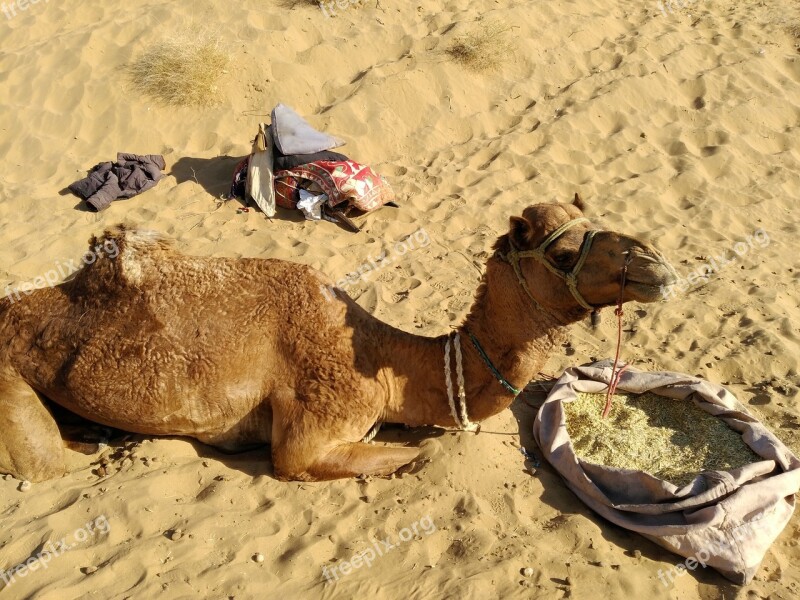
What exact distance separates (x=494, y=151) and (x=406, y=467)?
5052mm

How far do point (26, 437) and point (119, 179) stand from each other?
4.26 meters

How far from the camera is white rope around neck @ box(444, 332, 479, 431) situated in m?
3.87

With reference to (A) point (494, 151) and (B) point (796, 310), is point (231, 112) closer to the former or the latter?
(A) point (494, 151)

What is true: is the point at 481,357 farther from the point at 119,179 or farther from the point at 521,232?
the point at 119,179

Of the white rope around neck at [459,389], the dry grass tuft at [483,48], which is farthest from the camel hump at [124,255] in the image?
the dry grass tuft at [483,48]

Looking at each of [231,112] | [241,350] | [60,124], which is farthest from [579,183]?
[60,124]

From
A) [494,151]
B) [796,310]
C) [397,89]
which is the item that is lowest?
[796,310]

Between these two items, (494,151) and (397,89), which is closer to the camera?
(494,151)

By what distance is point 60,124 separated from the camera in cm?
880

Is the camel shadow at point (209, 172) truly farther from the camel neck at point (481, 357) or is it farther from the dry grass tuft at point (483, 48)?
the camel neck at point (481, 357)

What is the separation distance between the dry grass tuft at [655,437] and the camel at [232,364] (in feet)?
2.90

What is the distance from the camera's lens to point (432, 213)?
7.32 meters

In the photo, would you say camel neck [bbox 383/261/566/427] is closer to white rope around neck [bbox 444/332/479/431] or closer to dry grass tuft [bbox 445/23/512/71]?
white rope around neck [bbox 444/332/479/431]

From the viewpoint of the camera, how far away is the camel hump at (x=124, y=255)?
4012 millimetres
